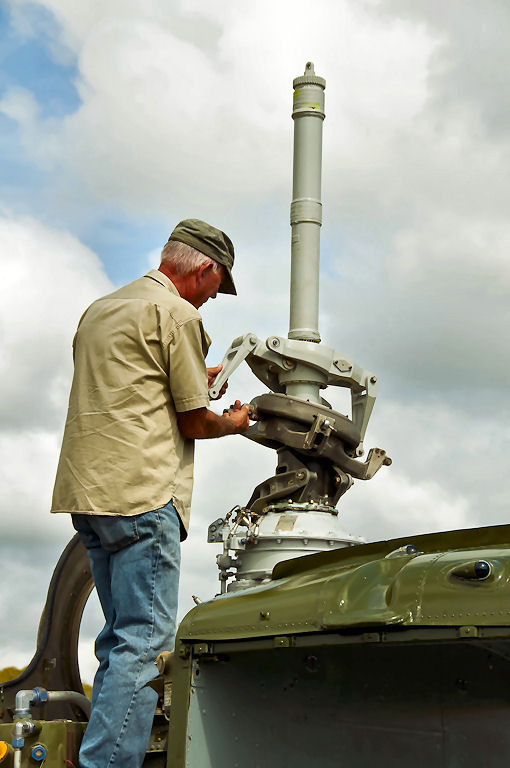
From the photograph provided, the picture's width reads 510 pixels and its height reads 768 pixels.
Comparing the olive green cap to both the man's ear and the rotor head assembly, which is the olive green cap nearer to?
the man's ear

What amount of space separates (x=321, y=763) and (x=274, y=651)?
44cm

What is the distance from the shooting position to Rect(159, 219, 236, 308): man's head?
452 cm

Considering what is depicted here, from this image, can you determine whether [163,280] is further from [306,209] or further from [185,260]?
[306,209]

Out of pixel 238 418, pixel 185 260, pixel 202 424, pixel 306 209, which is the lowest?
pixel 202 424

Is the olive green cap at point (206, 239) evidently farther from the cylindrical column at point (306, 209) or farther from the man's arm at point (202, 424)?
the cylindrical column at point (306, 209)

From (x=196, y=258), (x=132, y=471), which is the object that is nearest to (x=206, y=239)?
(x=196, y=258)

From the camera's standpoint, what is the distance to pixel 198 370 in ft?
13.7

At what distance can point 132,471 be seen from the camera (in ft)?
13.1

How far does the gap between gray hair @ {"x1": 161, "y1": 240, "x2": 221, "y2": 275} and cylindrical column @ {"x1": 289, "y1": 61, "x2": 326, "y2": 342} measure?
7108mm

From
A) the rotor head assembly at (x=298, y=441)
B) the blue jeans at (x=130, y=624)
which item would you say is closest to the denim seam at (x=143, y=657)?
the blue jeans at (x=130, y=624)

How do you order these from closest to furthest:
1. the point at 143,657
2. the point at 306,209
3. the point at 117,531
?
the point at 143,657, the point at 117,531, the point at 306,209

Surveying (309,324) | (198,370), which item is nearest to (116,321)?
(198,370)

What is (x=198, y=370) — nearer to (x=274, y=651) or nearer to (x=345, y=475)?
(x=274, y=651)

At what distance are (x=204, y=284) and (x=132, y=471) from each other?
1.04m
